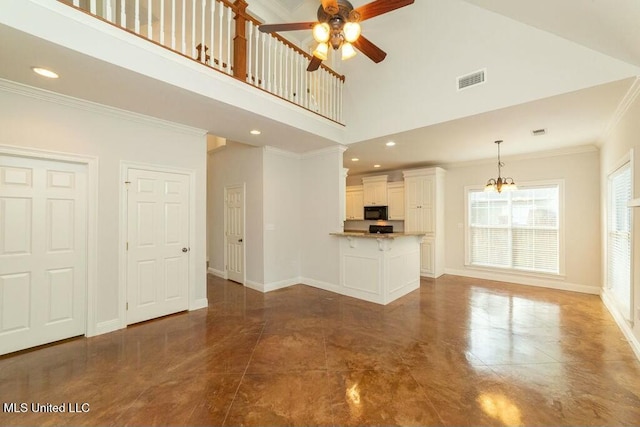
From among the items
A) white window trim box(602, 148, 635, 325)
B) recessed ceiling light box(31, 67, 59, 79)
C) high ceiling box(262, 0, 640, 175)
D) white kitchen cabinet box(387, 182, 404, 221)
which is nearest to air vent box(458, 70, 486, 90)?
high ceiling box(262, 0, 640, 175)

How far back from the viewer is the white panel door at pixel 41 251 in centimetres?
260

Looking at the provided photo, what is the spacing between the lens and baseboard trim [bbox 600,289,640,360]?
8.78 ft

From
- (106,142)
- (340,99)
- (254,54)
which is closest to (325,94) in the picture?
(340,99)

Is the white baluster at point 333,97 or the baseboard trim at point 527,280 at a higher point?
the white baluster at point 333,97

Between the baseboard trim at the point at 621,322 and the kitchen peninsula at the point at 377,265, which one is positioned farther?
the kitchen peninsula at the point at 377,265

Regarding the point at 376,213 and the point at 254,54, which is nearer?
the point at 254,54

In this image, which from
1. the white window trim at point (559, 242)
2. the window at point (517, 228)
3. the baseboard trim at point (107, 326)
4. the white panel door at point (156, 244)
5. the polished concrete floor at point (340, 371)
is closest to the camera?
the polished concrete floor at point (340, 371)

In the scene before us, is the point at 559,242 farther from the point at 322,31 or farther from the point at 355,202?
the point at 322,31

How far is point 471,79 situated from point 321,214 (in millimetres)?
3122

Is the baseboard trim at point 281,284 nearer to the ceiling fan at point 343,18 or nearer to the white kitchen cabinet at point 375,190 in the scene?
the white kitchen cabinet at point 375,190

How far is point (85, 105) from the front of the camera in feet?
9.71

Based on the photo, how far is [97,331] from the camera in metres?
3.05

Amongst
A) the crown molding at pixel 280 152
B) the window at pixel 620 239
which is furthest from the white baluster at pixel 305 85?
the window at pixel 620 239

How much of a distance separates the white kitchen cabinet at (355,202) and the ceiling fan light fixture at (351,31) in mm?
5188
